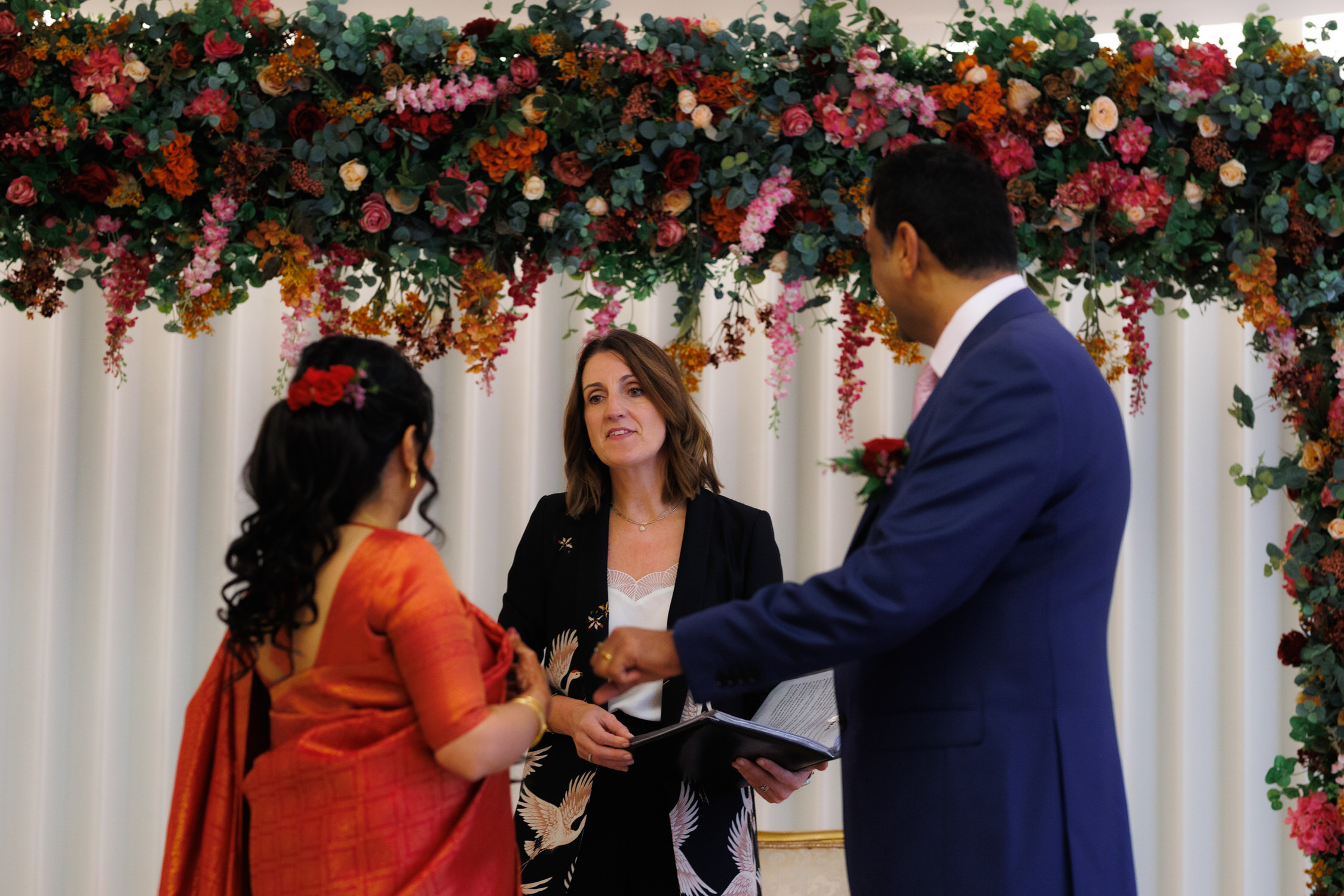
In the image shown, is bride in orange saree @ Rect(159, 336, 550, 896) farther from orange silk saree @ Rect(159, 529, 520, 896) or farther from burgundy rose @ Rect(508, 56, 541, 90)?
burgundy rose @ Rect(508, 56, 541, 90)

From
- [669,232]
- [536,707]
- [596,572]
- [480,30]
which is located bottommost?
[536,707]

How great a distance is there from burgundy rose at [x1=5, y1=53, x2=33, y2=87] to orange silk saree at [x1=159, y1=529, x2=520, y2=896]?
172 centimetres

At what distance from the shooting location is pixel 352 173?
2.66 m

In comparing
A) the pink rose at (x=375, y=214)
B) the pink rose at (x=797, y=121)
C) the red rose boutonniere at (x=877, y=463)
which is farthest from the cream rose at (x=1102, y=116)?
the pink rose at (x=375, y=214)

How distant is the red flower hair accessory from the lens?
5.59 ft

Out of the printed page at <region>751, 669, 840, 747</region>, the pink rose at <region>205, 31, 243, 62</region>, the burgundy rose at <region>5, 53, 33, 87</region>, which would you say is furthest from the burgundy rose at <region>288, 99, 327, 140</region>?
the printed page at <region>751, 669, 840, 747</region>

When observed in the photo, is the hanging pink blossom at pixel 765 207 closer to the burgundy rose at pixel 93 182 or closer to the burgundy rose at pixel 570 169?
the burgundy rose at pixel 570 169

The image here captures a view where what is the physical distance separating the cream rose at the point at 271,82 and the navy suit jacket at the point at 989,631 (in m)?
1.69

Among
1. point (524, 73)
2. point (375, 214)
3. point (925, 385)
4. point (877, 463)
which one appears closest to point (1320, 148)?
point (925, 385)

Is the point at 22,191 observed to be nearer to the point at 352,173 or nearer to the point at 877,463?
the point at 352,173

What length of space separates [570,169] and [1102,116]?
125 cm

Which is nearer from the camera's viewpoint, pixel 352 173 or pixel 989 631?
pixel 989 631

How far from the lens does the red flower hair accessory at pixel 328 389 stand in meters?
1.70

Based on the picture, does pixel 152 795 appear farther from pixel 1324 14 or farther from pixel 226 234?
pixel 1324 14
